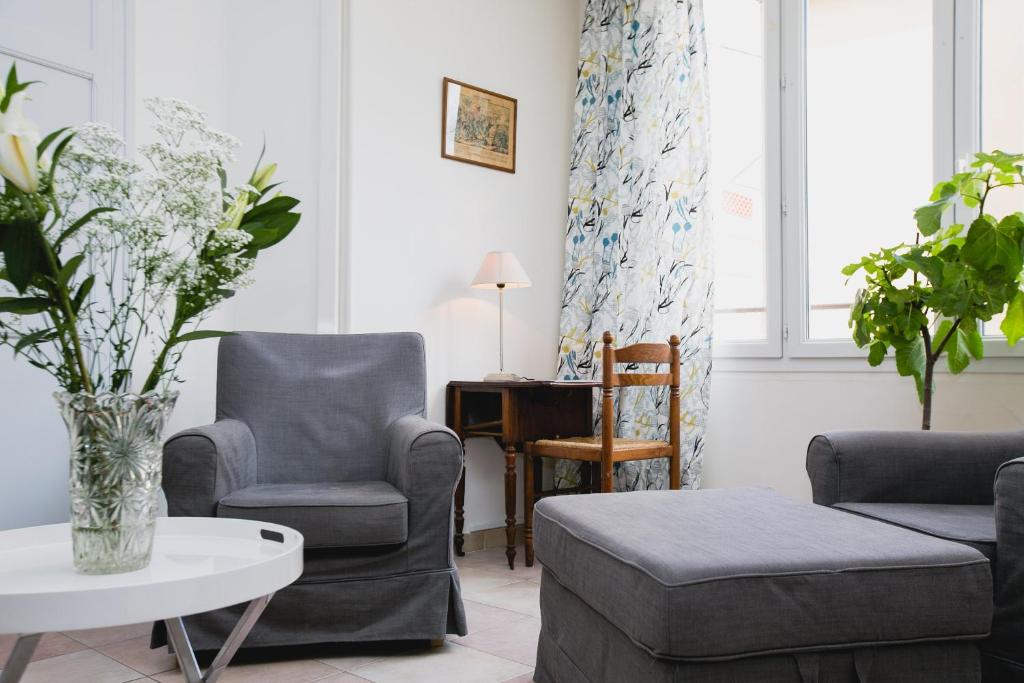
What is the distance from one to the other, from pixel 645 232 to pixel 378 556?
2.13 metres

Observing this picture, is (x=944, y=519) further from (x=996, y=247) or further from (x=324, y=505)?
(x=324, y=505)

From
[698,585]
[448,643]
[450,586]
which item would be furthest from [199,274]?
[448,643]

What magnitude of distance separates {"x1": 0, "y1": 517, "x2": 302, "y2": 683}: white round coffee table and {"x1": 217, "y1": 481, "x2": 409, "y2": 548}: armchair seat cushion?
0.58 m

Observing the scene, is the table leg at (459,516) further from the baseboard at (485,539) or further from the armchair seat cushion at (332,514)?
the armchair seat cushion at (332,514)

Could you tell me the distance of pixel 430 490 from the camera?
228 centimetres

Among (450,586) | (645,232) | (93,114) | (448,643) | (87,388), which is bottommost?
(448,643)

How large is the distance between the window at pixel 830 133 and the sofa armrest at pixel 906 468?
82cm

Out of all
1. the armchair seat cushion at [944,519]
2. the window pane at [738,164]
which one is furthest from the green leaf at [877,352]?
the window pane at [738,164]

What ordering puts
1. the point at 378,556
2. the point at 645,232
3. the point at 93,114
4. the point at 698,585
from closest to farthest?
the point at 698,585, the point at 378,556, the point at 93,114, the point at 645,232

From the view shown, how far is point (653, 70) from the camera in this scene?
3.78 meters

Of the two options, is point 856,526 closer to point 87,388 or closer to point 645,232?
point 87,388

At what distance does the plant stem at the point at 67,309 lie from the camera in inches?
44.8

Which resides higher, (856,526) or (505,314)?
(505,314)

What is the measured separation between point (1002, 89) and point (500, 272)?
1999 mm
